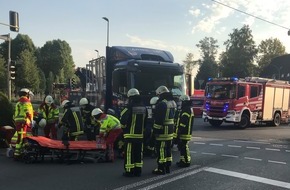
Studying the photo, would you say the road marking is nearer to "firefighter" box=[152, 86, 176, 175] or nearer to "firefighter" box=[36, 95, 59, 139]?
"firefighter" box=[152, 86, 176, 175]

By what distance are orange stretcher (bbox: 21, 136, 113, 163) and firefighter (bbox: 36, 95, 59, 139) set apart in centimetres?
201

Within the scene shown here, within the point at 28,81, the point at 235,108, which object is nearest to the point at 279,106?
the point at 235,108

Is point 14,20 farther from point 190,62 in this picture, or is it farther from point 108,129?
point 190,62

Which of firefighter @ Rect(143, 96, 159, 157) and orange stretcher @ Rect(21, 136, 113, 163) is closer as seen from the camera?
orange stretcher @ Rect(21, 136, 113, 163)

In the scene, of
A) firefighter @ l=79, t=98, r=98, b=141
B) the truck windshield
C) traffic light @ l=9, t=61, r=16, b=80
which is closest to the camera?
firefighter @ l=79, t=98, r=98, b=141

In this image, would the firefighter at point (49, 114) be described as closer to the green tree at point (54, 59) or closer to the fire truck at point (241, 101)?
the fire truck at point (241, 101)

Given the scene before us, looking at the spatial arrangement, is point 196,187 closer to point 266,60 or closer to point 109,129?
point 109,129

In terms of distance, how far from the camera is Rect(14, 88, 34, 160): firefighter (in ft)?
28.8

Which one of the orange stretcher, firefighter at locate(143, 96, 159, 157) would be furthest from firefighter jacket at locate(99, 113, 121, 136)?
firefighter at locate(143, 96, 159, 157)

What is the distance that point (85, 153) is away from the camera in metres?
8.77

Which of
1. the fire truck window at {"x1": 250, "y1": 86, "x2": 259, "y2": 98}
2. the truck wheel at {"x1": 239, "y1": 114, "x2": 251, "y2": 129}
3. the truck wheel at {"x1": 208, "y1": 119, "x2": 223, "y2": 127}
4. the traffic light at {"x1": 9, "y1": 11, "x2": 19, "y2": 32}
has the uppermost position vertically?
the traffic light at {"x1": 9, "y1": 11, "x2": 19, "y2": 32}

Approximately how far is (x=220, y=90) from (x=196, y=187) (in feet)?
42.5

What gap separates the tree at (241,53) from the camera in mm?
73588

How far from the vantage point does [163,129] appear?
302 inches
